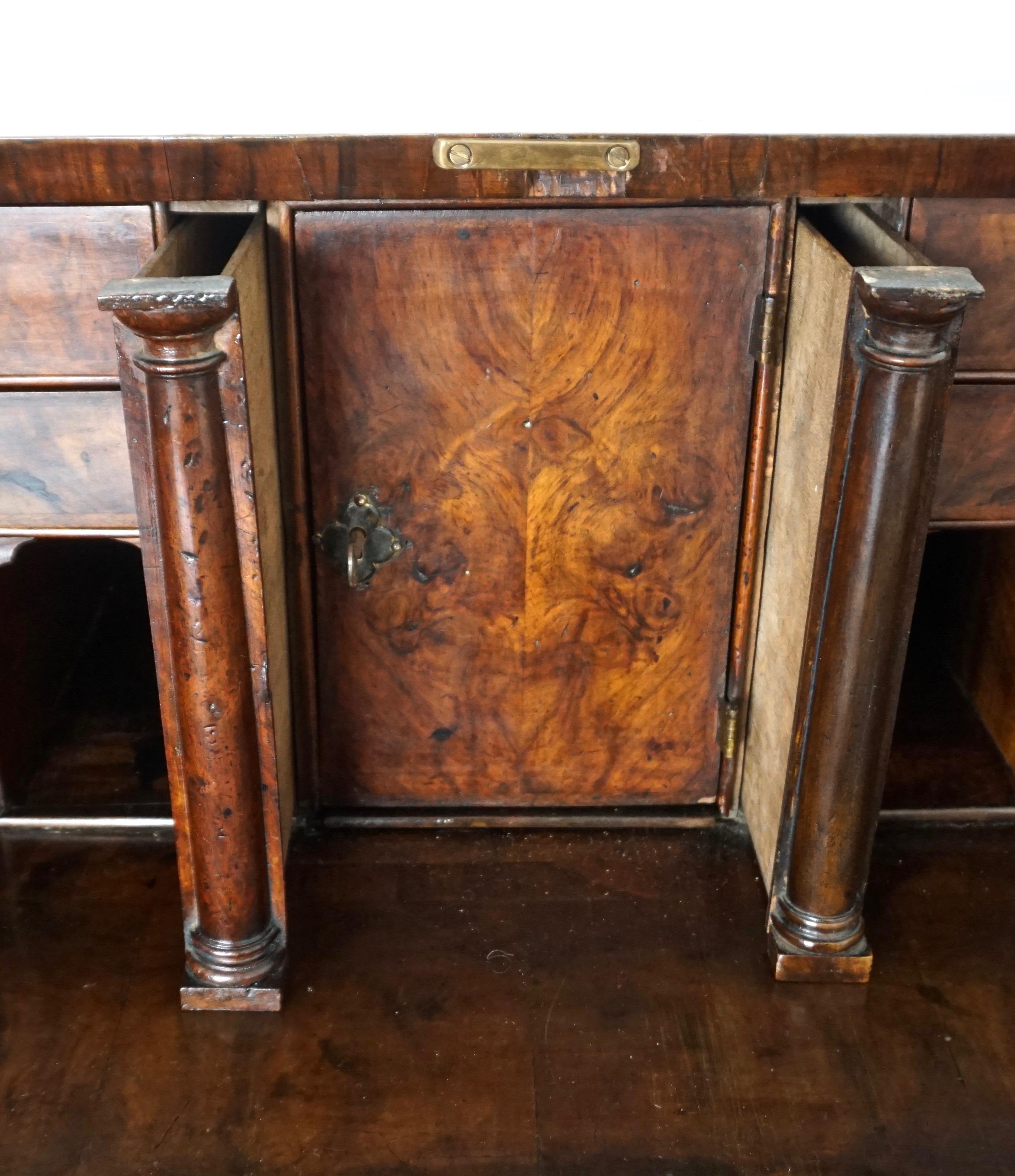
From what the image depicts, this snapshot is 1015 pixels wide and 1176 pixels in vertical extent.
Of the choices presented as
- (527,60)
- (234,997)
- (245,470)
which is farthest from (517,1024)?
(527,60)

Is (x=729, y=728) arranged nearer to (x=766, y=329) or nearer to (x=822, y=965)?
(x=822, y=965)

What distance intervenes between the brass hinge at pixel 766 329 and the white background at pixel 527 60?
20 centimetres

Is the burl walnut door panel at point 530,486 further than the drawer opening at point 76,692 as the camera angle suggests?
No

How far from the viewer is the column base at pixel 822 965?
1.62 meters

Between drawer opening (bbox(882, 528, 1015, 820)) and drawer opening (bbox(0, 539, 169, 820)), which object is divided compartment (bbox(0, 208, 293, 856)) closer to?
drawer opening (bbox(0, 539, 169, 820))

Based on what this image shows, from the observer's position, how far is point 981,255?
1.47 metres

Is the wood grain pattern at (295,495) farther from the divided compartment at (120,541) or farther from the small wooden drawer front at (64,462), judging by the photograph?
the small wooden drawer front at (64,462)

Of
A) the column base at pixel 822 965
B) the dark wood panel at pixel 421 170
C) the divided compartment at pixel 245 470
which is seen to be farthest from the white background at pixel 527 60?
the column base at pixel 822 965

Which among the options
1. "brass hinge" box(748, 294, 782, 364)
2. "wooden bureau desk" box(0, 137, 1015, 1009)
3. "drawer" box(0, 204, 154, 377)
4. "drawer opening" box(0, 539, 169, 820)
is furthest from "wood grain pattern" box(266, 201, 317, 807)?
"brass hinge" box(748, 294, 782, 364)

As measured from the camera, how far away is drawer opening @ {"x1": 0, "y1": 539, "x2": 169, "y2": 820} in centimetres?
192

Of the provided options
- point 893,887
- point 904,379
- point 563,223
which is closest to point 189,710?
point 563,223

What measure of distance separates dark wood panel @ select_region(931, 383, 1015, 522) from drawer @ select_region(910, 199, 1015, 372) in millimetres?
35

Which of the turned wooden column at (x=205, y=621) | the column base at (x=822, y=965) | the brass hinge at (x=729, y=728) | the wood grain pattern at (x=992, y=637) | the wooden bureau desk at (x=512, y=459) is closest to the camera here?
the turned wooden column at (x=205, y=621)

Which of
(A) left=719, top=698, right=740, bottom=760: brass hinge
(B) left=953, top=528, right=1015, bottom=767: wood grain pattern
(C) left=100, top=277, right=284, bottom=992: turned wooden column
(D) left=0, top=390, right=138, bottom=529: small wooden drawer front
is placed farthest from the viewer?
(B) left=953, top=528, right=1015, bottom=767: wood grain pattern
